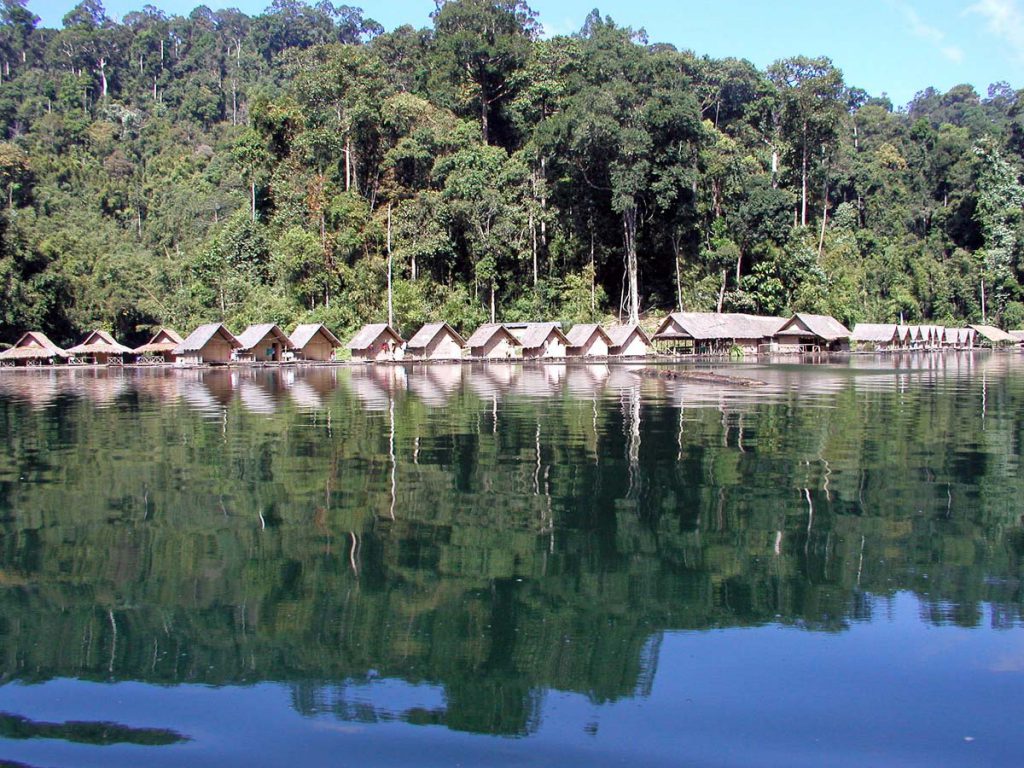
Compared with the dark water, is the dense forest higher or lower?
higher

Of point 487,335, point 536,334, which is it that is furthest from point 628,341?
point 487,335

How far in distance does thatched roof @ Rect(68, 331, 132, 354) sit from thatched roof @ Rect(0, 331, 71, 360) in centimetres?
111

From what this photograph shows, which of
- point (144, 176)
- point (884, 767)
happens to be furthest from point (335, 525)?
point (144, 176)

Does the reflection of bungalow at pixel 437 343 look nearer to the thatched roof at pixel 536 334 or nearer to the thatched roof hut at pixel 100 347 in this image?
the thatched roof at pixel 536 334

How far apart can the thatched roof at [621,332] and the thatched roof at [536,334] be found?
10.1 ft

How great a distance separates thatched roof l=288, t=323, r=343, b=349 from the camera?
169 ft

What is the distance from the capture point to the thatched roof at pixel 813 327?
59.8 m

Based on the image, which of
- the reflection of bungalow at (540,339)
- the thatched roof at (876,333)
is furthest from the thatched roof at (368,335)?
the thatched roof at (876,333)

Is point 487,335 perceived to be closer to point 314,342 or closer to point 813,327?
point 314,342

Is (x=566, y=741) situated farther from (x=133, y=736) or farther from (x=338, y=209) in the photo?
(x=338, y=209)

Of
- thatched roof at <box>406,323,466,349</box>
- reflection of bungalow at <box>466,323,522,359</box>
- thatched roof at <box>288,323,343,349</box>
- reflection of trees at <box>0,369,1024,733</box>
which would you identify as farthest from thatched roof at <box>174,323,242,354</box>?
reflection of trees at <box>0,369,1024,733</box>

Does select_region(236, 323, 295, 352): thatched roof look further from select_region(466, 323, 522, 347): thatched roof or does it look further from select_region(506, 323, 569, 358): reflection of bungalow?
select_region(506, 323, 569, 358): reflection of bungalow

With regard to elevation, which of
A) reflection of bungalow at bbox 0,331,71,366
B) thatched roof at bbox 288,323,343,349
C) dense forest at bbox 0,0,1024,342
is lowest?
reflection of bungalow at bbox 0,331,71,366

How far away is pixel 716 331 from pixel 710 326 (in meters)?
0.48
